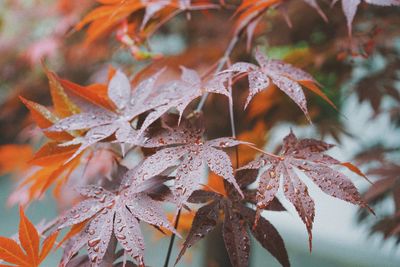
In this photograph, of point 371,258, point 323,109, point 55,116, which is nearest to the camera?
point 55,116

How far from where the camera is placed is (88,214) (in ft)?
1.51

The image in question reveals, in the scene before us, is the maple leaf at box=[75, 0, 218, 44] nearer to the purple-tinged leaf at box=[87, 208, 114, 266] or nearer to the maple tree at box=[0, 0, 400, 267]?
the maple tree at box=[0, 0, 400, 267]

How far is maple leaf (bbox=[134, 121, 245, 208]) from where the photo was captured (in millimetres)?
417

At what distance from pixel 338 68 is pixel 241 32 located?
1.45ft

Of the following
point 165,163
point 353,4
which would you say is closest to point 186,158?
point 165,163

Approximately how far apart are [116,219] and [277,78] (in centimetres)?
23

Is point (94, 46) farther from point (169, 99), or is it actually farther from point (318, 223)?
point (318, 223)

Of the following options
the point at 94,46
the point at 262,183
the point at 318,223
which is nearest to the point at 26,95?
the point at 94,46

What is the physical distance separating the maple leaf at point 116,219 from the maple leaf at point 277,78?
151 millimetres

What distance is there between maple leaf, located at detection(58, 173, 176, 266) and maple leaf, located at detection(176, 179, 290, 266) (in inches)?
1.8

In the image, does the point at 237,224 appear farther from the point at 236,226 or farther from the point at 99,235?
the point at 99,235

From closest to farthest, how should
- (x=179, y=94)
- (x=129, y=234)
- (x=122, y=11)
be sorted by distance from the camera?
(x=129, y=234) < (x=179, y=94) < (x=122, y=11)

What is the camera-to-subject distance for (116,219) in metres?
0.44

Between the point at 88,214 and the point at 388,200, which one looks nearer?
the point at 88,214
